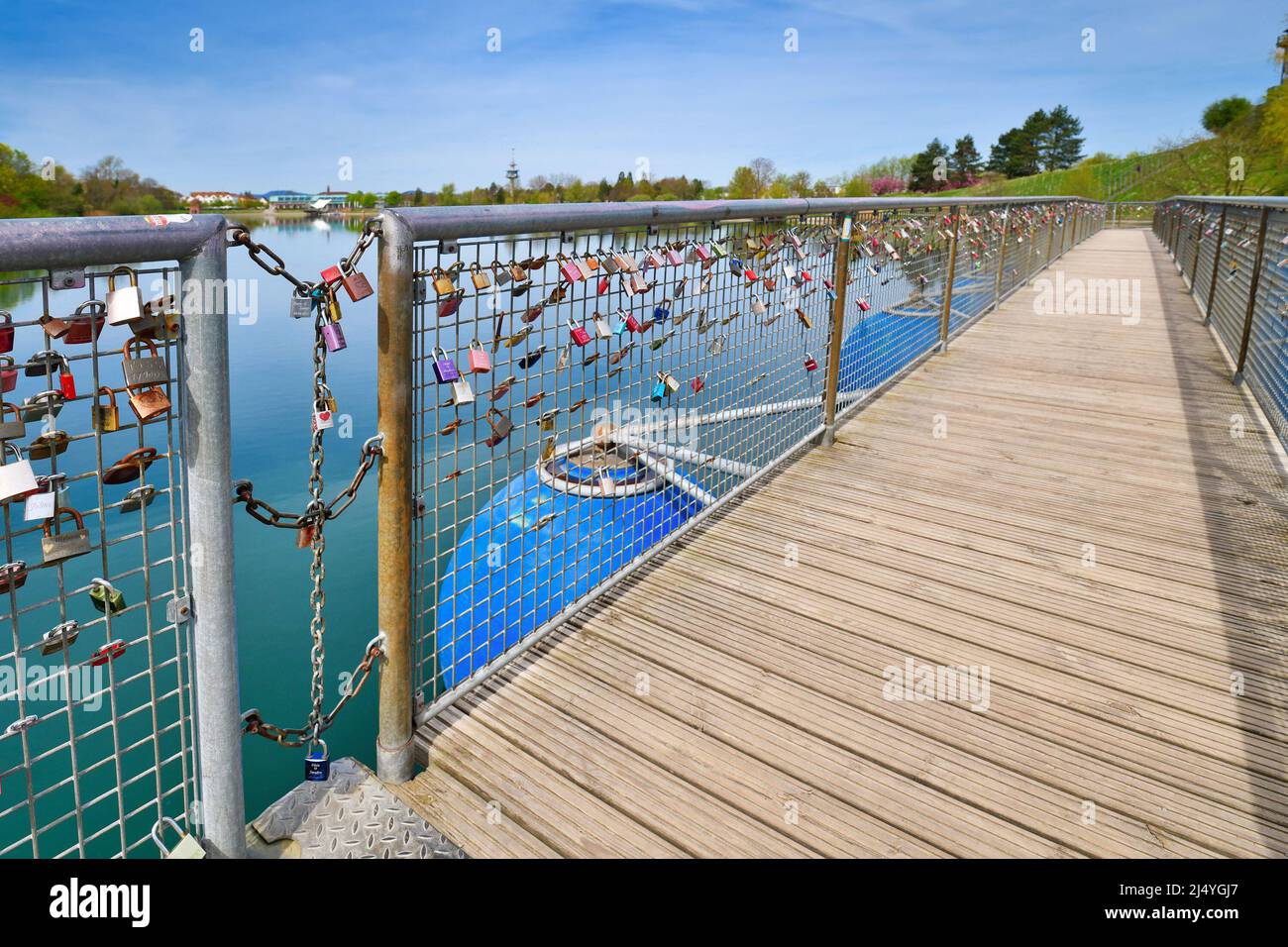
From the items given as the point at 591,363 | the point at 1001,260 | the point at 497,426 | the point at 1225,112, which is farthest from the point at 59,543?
the point at 1225,112

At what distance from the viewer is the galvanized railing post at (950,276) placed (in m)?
6.18

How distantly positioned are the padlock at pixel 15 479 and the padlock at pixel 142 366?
18 centimetres

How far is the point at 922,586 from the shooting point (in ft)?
9.64

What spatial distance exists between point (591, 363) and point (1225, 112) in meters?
82.5

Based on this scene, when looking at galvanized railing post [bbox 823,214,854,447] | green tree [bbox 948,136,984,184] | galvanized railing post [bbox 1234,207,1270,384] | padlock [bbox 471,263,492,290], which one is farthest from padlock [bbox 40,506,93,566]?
green tree [bbox 948,136,984,184]

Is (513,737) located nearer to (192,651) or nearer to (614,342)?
(192,651)

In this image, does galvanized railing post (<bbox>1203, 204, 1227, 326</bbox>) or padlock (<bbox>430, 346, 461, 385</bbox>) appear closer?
padlock (<bbox>430, 346, 461, 385</bbox>)

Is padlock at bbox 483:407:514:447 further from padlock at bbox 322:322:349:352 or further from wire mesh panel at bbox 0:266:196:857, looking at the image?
wire mesh panel at bbox 0:266:196:857

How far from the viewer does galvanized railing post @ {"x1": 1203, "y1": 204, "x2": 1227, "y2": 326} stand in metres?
7.71

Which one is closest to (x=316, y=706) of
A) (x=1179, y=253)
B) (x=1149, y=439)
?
(x=1149, y=439)

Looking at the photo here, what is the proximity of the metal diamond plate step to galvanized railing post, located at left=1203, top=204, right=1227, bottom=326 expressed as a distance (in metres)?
8.69

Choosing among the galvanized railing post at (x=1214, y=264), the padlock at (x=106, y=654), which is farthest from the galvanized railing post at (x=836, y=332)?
the galvanized railing post at (x=1214, y=264)

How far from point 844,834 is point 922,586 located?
4.22 feet

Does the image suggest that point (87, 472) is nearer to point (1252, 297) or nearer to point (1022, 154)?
point (1252, 297)
